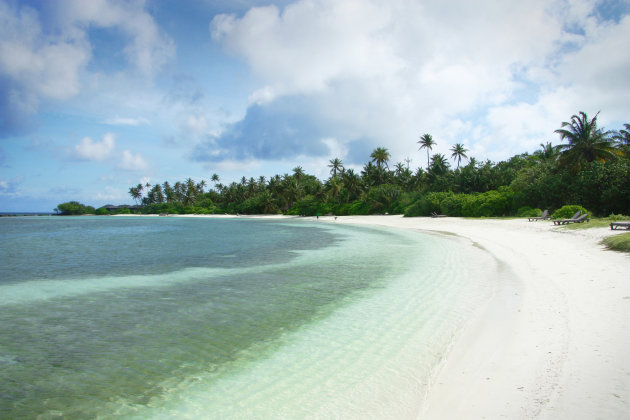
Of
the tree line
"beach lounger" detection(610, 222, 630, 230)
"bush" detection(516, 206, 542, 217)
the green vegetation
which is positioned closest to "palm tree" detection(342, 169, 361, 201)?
the tree line

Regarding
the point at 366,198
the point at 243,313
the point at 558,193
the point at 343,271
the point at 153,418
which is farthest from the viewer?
the point at 366,198

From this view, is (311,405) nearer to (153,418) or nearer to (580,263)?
(153,418)

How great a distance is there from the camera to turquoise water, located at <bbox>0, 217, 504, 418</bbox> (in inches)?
177

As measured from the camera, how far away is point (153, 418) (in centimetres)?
421

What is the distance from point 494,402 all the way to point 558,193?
3900 centimetres

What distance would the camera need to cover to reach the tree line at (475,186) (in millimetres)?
32469

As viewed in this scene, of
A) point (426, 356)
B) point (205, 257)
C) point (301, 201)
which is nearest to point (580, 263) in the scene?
point (426, 356)

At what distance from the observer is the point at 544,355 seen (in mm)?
4930

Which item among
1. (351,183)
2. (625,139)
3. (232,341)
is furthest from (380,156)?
(232,341)

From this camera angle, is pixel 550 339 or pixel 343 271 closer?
pixel 550 339

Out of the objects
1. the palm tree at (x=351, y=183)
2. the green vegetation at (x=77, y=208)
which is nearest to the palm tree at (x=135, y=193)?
the green vegetation at (x=77, y=208)

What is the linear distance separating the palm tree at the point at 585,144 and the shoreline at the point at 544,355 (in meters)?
32.5

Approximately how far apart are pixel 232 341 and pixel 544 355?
533cm

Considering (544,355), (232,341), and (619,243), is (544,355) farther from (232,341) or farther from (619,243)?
(619,243)
